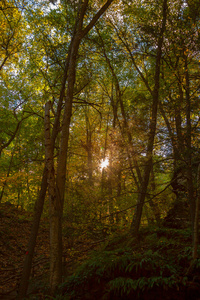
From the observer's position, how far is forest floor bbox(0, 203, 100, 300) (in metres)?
6.20

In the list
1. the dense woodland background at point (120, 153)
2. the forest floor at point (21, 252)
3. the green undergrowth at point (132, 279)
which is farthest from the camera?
the forest floor at point (21, 252)

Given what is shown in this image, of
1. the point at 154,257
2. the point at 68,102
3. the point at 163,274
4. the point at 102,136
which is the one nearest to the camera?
the point at 163,274

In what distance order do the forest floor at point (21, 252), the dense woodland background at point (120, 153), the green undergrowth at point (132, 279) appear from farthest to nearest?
the forest floor at point (21, 252) < the dense woodland background at point (120, 153) < the green undergrowth at point (132, 279)

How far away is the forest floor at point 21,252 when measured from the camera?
244 inches

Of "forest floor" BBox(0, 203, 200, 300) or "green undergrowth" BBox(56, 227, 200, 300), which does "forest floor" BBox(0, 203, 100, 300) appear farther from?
"green undergrowth" BBox(56, 227, 200, 300)

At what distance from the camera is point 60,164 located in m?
4.45

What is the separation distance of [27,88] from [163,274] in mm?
13415

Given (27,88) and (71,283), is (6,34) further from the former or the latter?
(71,283)

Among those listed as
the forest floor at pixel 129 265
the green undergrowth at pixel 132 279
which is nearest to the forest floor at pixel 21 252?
the forest floor at pixel 129 265

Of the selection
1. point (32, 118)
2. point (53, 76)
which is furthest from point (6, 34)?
point (32, 118)

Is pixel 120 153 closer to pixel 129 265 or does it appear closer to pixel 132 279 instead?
pixel 129 265

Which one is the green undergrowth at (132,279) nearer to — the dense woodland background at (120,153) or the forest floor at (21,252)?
the dense woodland background at (120,153)

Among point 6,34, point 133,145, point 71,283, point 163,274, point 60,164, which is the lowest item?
point 71,283

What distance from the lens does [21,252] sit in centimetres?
941
